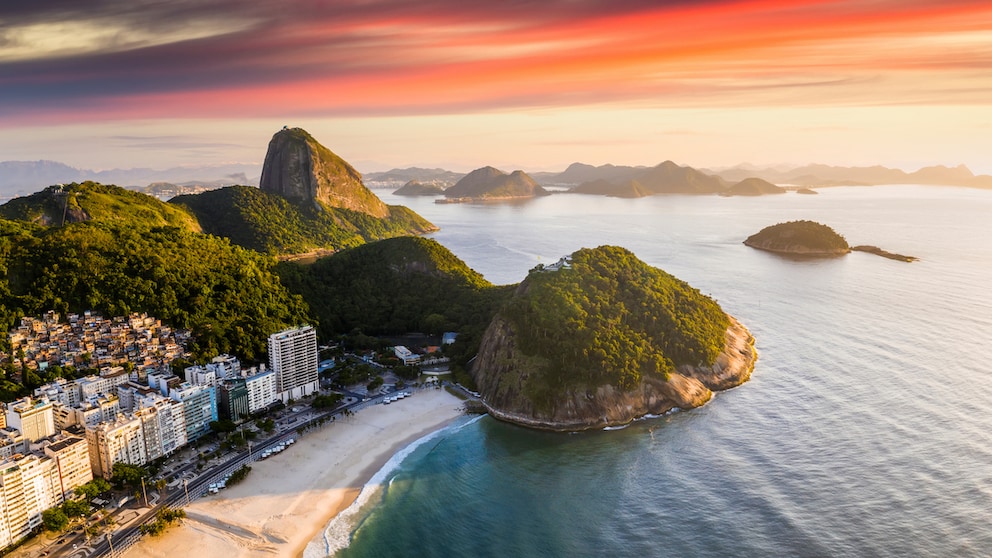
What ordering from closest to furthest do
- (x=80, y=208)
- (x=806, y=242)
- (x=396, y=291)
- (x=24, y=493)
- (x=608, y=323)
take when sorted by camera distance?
1. (x=24, y=493)
2. (x=608, y=323)
3. (x=396, y=291)
4. (x=80, y=208)
5. (x=806, y=242)

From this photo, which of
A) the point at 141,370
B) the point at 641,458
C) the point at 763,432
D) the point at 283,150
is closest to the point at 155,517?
the point at 141,370

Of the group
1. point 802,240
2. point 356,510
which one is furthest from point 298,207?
point 802,240

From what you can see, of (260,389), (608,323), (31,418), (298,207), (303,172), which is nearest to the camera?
(31,418)

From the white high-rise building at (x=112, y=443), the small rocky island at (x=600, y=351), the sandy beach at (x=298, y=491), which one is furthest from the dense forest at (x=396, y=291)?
the white high-rise building at (x=112, y=443)

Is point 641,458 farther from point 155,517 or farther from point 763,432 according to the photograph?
point 155,517

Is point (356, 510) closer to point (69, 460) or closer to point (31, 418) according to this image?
point (69, 460)

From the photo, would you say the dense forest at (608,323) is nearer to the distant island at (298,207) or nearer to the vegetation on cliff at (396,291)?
the vegetation on cliff at (396,291)

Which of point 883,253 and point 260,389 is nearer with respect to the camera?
point 260,389
